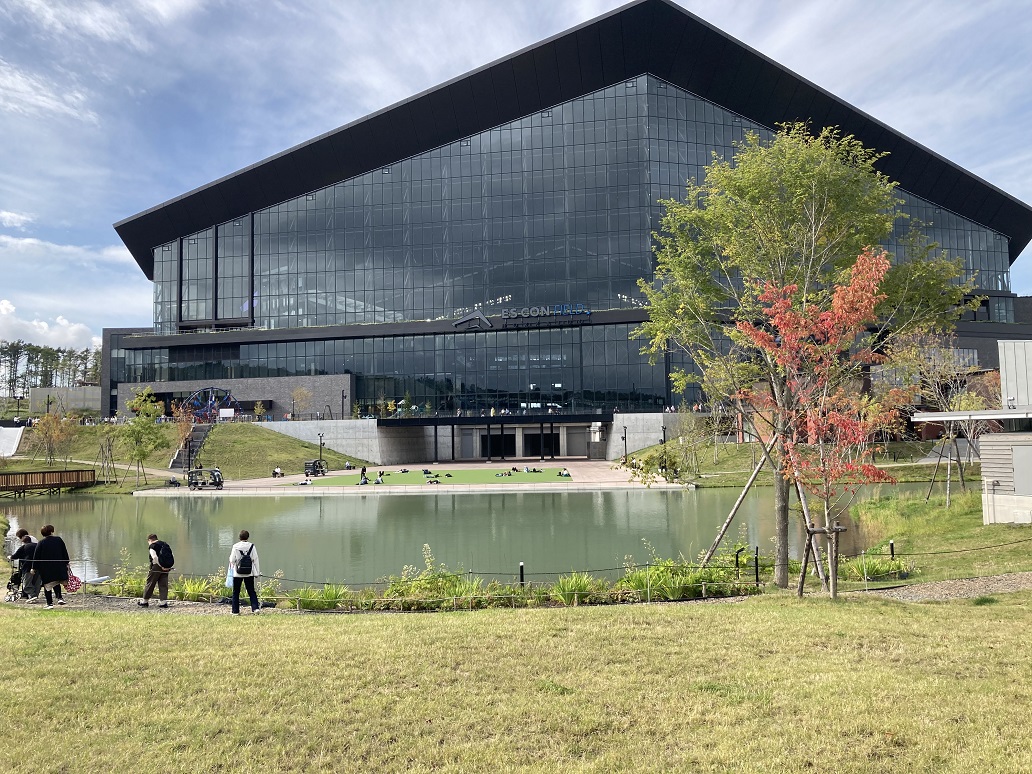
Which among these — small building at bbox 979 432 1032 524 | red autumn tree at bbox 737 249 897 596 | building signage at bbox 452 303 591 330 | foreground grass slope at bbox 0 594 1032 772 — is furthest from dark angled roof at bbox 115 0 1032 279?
foreground grass slope at bbox 0 594 1032 772

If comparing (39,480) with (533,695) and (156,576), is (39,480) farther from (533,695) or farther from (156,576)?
(533,695)

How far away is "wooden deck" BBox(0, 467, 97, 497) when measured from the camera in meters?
49.1

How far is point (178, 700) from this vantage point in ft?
26.0

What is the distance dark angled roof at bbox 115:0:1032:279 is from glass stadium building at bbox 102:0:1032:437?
222 millimetres

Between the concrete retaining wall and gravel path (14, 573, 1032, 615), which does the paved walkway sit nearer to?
gravel path (14, 573, 1032, 615)

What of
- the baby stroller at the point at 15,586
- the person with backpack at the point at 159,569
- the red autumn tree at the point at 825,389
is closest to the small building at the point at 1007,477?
the red autumn tree at the point at 825,389

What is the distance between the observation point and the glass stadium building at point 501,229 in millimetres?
73438

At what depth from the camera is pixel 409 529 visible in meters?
30.2

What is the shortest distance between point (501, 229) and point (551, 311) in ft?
35.8

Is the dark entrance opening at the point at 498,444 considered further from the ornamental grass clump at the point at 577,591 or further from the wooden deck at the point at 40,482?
the ornamental grass clump at the point at 577,591

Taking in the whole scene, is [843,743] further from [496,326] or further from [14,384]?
[14,384]

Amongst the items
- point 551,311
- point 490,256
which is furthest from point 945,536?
point 490,256

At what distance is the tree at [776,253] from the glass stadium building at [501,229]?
48234mm

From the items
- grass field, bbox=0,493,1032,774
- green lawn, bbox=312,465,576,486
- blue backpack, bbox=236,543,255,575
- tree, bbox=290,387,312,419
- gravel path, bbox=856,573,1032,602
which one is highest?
tree, bbox=290,387,312,419
